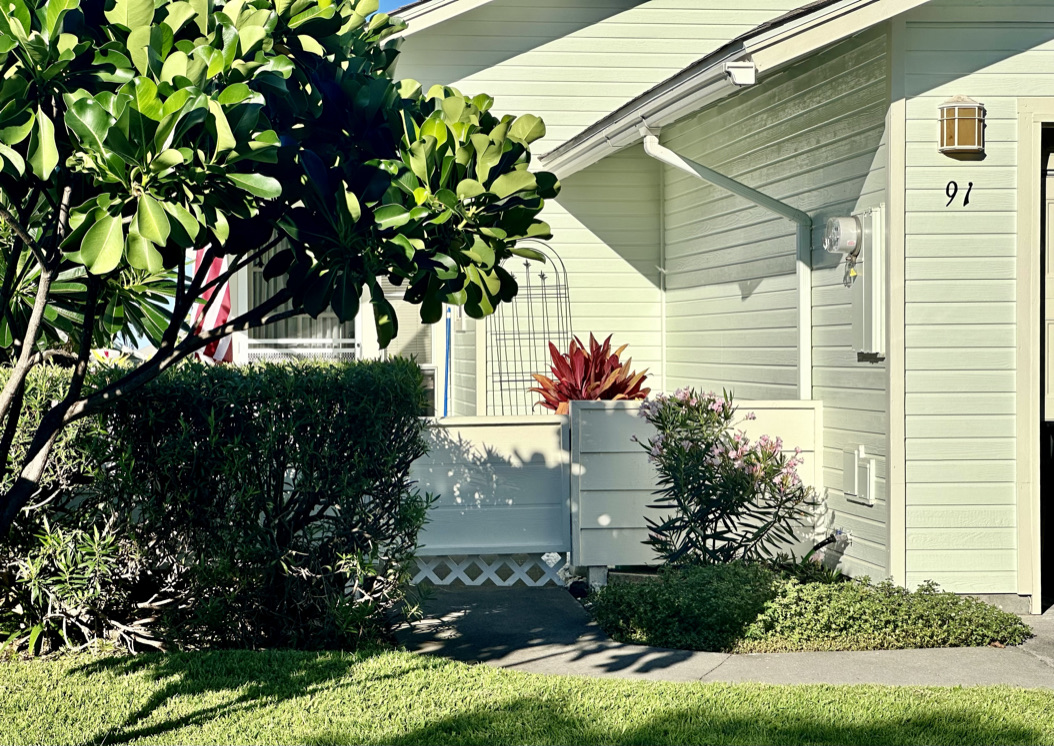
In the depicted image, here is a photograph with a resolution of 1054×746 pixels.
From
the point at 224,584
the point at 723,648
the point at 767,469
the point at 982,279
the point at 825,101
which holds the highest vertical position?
the point at 825,101

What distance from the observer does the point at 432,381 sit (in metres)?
12.2

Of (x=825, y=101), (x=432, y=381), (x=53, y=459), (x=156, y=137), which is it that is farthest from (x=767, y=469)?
(x=432, y=381)

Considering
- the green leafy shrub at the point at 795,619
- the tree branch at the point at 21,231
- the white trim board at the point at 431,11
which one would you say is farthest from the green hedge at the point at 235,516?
the white trim board at the point at 431,11

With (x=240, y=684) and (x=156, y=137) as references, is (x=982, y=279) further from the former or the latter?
(x=156, y=137)

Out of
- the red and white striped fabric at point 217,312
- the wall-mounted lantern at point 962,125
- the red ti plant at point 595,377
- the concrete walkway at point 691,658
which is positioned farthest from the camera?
the red ti plant at point 595,377

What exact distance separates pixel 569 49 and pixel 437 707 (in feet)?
25.4

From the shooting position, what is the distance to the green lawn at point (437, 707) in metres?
4.51

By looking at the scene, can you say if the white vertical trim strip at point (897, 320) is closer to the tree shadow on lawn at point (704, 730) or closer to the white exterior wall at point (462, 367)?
the tree shadow on lawn at point (704, 730)

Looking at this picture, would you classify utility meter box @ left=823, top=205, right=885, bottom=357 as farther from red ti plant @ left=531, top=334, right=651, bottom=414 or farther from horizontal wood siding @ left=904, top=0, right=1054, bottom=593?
red ti plant @ left=531, top=334, right=651, bottom=414

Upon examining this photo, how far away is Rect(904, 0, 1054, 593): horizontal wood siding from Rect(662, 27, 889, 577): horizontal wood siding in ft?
0.69

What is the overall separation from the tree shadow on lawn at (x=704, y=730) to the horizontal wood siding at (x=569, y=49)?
724cm

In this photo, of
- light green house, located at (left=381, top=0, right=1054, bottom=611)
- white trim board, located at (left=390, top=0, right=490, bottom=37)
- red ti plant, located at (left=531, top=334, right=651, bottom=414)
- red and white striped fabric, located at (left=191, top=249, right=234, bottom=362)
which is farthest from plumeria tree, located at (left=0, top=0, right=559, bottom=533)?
white trim board, located at (left=390, top=0, right=490, bottom=37)

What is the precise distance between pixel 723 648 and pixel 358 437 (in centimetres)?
225

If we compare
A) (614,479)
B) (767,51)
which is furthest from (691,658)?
(767,51)
